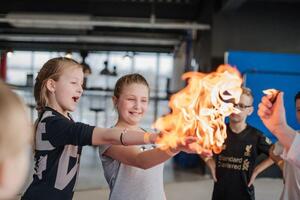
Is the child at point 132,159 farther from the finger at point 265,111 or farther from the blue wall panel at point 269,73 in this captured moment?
the blue wall panel at point 269,73

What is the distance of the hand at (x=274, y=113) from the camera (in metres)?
1.67

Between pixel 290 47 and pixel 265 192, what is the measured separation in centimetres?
306

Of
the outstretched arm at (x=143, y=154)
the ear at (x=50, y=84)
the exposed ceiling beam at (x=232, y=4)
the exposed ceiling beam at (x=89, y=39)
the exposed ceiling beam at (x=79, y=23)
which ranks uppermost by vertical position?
the exposed ceiling beam at (x=232, y=4)

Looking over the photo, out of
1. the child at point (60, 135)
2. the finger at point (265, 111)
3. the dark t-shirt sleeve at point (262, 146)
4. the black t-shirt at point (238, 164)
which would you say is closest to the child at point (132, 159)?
the child at point (60, 135)

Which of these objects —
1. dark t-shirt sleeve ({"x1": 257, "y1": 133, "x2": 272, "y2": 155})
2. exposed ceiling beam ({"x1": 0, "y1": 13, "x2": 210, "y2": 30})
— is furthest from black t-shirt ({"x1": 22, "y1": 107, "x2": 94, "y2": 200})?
exposed ceiling beam ({"x1": 0, "y1": 13, "x2": 210, "y2": 30})

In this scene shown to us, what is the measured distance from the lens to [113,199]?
6.13ft

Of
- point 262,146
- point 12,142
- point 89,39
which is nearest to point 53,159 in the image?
point 12,142

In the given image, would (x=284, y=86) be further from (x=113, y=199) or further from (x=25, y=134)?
(x=25, y=134)

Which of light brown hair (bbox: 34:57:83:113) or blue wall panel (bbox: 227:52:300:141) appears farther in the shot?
blue wall panel (bbox: 227:52:300:141)

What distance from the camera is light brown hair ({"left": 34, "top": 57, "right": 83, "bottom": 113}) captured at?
1769 millimetres

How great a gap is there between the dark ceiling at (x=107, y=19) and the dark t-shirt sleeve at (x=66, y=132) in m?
5.79

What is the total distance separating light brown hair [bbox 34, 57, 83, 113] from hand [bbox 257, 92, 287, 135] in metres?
0.85

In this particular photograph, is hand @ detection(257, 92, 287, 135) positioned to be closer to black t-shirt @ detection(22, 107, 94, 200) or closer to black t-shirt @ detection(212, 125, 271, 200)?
black t-shirt @ detection(22, 107, 94, 200)

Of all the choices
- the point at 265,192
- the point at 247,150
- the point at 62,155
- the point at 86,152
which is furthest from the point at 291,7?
the point at 62,155
